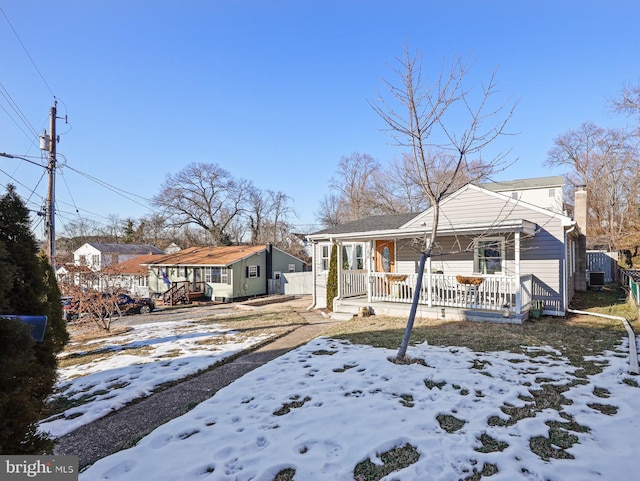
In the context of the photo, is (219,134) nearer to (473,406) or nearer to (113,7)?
(113,7)

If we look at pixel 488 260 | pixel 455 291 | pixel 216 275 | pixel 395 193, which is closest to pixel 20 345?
pixel 455 291

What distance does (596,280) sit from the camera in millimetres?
16266

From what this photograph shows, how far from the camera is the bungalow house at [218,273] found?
21.2m

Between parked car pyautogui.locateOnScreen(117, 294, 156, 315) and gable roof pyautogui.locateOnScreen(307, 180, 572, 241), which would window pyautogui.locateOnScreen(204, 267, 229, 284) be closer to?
parked car pyautogui.locateOnScreen(117, 294, 156, 315)

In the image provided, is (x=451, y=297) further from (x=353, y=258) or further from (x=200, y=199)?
(x=200, y=199)

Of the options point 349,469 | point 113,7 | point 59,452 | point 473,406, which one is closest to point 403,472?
point 349,469

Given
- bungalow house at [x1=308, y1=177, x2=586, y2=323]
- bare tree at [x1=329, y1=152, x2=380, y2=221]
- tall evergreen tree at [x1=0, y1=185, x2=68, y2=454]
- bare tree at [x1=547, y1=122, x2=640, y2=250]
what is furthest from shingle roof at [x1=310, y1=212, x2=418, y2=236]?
bare tree at [x1=547, y1=122, x2=640, y2=250]

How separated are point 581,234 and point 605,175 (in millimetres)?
18789

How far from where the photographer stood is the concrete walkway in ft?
11.8

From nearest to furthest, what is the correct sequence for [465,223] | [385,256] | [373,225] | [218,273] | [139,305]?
[465,223] < [385,256] < [373,225] < [139,305] < [218,273]

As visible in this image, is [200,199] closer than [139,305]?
No

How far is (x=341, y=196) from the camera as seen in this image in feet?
117

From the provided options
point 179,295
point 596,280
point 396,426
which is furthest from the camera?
point 179,295

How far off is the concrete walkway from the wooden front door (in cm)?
711
